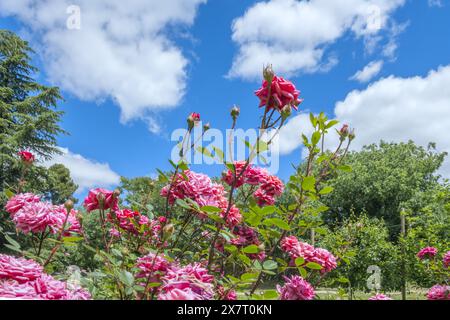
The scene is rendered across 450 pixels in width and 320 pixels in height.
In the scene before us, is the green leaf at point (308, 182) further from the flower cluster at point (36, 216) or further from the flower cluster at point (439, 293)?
the flower cluster at point (439, 293)

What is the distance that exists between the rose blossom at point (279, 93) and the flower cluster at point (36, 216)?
0.67 meters

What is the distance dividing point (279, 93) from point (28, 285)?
28.0 inches

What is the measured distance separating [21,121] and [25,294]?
50.5ft

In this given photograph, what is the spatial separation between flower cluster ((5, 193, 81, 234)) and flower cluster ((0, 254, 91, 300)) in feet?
1.16

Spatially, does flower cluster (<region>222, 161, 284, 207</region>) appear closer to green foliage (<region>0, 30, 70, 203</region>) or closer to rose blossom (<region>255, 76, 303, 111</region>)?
rose blossom (<region>255, 76, 303, 111</region>)

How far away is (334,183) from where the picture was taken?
50.3ft

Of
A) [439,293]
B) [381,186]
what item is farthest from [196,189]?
[381,186]

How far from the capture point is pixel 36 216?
3.53ft

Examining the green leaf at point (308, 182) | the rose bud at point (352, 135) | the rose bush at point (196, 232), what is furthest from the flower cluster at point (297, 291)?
the rose bud at point (352, 135)

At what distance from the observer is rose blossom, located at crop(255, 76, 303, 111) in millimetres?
997

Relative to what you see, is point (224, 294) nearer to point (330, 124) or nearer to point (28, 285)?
point (28, 285)

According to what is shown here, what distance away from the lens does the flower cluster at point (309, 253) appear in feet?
3.60

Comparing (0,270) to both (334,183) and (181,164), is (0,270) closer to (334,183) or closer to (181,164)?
(181,164)
